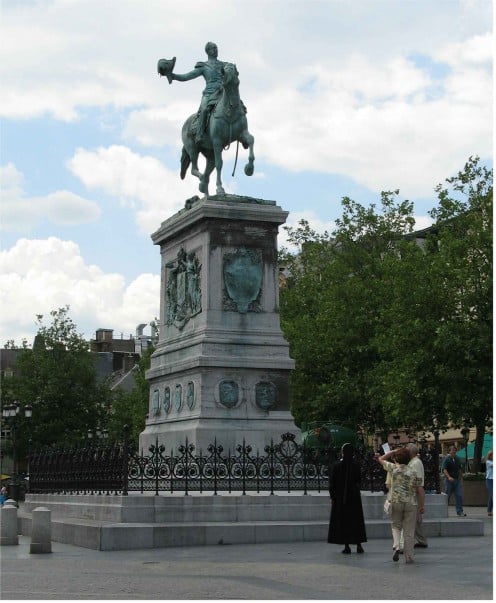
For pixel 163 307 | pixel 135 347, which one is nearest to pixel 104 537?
pixel 163 307

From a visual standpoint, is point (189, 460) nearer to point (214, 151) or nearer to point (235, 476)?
point (235, 476)

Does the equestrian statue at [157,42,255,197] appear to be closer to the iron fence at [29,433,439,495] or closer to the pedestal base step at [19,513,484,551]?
the iron fence at [29,433,439,495]

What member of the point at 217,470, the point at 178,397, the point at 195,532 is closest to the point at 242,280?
the point at 178,397

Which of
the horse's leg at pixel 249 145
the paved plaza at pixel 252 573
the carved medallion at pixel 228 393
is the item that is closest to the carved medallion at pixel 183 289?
the carved medallion at pixel 228 393

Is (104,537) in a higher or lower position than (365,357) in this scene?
lower

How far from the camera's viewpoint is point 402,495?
16.8m

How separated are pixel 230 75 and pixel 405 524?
1275 centimetres

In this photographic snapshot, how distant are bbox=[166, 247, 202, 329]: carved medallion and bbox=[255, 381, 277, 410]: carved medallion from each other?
2.09m

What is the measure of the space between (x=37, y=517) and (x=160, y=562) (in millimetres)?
3003

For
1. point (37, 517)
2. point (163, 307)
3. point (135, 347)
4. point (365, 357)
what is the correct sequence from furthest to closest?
point (135, 347) → point (365, 357) → point (163, 307) → point (37, 517)

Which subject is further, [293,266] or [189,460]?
[293,266]

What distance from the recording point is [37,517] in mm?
18406

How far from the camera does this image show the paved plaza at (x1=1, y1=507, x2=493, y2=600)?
501 inches

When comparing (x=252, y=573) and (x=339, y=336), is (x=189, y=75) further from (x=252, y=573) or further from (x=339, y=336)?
(x=339, y=336)
